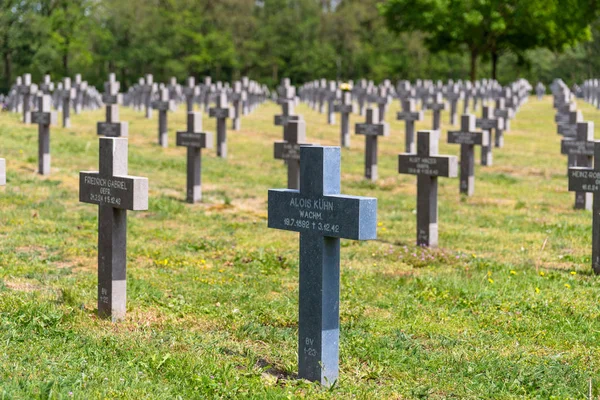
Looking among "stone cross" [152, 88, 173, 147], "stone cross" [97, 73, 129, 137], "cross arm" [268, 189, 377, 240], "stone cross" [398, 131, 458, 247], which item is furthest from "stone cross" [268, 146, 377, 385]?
"stone cross" [152, 88, 173, 147]

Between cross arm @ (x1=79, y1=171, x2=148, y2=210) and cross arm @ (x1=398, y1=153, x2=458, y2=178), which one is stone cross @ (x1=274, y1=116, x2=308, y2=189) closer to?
cross arm @ (x1=398, y1=153, x2=458, y2=178)

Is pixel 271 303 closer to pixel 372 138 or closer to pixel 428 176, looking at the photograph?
pixel 428 176

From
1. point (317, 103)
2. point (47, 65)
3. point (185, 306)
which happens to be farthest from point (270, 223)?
point (47, 65)

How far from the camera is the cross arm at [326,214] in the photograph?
625 centimetres

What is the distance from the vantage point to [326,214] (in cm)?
643

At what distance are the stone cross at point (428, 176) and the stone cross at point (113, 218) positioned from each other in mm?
5399

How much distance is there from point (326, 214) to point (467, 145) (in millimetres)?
12672

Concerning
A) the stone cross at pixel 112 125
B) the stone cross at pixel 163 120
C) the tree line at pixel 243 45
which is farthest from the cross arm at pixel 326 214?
the tree line at pixel 243 45

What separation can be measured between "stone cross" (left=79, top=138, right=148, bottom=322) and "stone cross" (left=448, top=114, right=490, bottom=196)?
36.5 feet

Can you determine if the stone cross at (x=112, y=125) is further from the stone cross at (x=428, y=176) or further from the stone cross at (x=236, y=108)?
the stone cross at (x=428, y=176)

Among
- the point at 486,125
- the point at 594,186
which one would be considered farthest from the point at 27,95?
the point at 594,186

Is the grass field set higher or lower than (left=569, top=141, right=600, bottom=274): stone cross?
lower

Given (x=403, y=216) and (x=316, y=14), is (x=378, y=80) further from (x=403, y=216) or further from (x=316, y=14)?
(x=403, y=216)

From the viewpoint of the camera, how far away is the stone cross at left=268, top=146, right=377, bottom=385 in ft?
21.2
